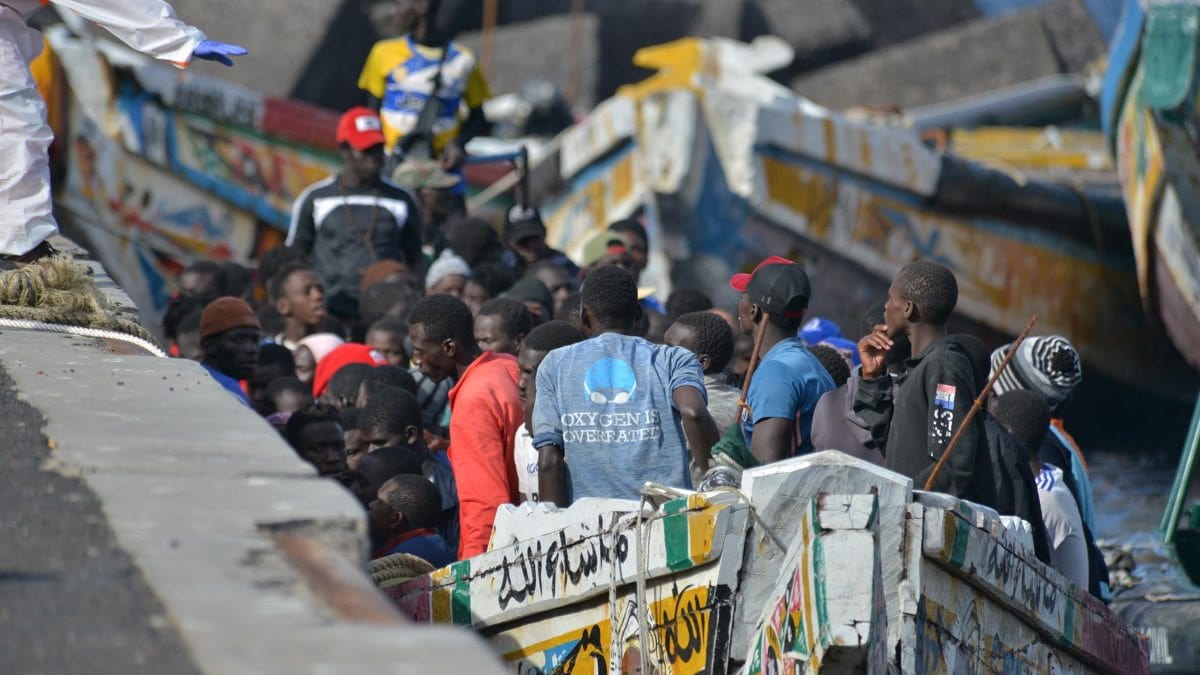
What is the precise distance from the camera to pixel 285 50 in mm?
18656

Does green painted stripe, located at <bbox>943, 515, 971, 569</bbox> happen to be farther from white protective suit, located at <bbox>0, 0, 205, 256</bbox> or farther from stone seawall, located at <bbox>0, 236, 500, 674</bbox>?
white protective suit, located at <bbox>0, 0, 205, 256</bbox>

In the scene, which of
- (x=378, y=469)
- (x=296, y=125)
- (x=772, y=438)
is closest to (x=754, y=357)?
(x=772, y=438)

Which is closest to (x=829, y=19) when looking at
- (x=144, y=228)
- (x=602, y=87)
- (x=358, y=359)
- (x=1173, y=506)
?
(x=602, y=87)

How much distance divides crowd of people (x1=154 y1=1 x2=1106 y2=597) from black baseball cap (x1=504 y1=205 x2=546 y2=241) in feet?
2.39

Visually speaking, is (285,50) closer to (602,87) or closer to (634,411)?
(602,87)

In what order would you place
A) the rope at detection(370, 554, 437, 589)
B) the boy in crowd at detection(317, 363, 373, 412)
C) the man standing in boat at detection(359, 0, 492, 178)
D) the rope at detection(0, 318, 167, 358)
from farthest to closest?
the man standing in boat at detection(359, 0, 492, 178) < the boy in crowd at detection(317, 363, 373, 412) < the rope at detection(0, 318, 167, 358) < the rope at detection(370, 554, 437, 589)

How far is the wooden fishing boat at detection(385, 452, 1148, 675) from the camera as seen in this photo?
4234 mm

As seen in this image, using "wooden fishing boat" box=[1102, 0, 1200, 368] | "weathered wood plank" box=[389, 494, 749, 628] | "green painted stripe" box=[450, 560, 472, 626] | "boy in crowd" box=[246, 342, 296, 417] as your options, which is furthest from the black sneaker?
"wooden fishing boat" box=[1102, 0, 1200, 368]

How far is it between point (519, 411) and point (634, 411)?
2.55 ft

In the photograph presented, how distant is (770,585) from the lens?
15.0 ft

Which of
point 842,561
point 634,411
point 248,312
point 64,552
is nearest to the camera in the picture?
point 64,552

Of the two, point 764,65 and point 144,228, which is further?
point 764,65

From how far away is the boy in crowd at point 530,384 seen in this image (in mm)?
5625

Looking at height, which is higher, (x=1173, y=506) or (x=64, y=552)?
(x=64, y=552)
